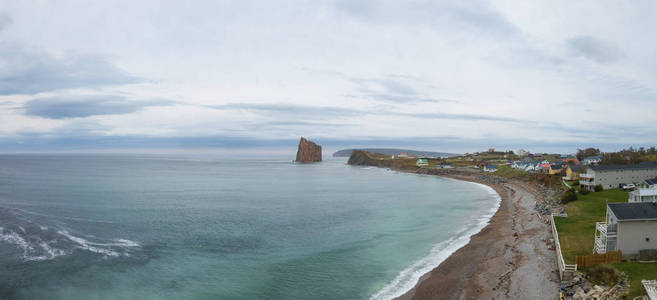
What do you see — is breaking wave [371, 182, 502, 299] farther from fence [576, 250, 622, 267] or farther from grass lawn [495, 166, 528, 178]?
grass lawn [495, 166, 528, 178]

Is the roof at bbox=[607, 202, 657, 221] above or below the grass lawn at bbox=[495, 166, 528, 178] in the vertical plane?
above

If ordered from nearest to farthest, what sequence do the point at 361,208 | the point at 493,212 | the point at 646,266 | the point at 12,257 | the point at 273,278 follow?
the point at 646,266 < the point at 273,278 < the point at 12,257 < the point at 493,212 < the point at 361,208

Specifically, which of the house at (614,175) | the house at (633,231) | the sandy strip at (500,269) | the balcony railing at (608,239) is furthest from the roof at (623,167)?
the balcony railing at (608,239)

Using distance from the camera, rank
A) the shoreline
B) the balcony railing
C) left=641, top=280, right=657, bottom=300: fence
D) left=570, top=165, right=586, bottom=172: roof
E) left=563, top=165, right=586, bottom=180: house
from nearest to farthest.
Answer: left=641, top=280, right=657, bottom=300: fence → the shoreline → the balcony railing → left=570, top=165, right=586, bottom=172: roof → left=563, top=165, right=586, bottom=180: house

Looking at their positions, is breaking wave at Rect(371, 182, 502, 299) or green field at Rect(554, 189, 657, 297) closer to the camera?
green field at Rect(554, 189, 657, 297)

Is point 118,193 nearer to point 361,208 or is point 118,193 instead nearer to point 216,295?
point 361,208

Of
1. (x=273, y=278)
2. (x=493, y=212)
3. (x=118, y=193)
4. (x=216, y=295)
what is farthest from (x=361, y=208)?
(x=118, y=193)

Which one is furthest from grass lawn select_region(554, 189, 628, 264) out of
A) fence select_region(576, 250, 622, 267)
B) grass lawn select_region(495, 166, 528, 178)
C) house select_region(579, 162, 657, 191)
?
grass lawn select_region(495, 166, 528, 178)
